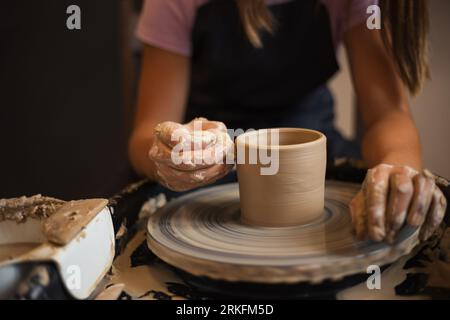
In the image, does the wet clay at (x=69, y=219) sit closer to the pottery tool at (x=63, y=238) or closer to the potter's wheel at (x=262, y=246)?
the pottery tool at (x=63, y=238)

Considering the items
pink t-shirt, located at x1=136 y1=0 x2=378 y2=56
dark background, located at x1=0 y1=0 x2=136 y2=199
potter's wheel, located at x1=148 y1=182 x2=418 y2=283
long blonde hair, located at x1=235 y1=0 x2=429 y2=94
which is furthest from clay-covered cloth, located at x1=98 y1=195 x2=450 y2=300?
pink t-shirt, located at x1=136 y1=0 x2=378 y2=56

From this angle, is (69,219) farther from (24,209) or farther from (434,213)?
(434,213)

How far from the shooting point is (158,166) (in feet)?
3.42

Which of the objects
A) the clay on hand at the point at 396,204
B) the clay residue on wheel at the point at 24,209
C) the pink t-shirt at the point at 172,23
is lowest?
the clay residue on wheel at the point at 24,209

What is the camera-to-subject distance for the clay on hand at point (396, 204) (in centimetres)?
85

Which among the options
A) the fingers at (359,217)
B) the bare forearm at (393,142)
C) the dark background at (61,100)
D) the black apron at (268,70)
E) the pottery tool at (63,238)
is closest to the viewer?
the pottery tool at (63,238)

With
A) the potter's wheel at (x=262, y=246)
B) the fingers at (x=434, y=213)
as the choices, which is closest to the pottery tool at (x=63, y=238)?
the potter's wheel at (x=262, y=246)

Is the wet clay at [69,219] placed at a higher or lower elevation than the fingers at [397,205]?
lower

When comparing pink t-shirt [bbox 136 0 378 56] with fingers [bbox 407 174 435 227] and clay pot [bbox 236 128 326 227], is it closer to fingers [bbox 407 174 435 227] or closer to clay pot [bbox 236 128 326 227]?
clay pot [bbox 236 128 326 227]

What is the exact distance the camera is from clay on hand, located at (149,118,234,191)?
0.98m

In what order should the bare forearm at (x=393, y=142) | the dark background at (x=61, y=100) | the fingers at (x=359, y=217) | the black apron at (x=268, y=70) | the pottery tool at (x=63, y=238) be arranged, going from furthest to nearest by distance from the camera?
1. the dark background at (x=61, y=100)
2. the black apron at (x=268, y=70)
3. the bare forearm at (x=393, y=142)
4. the fingers at (x=359, y=217)
5. the pottery tool at (x=63, y=238)

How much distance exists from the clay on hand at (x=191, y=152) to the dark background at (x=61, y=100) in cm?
60

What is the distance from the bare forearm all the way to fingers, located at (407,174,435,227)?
0.22m
